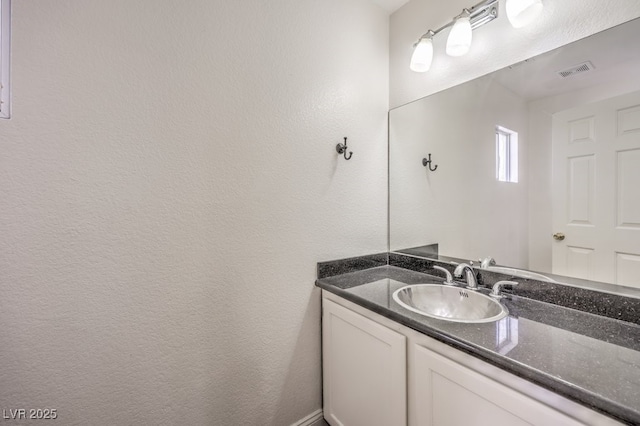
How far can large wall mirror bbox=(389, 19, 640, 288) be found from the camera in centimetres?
96

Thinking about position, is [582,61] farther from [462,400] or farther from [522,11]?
[462,400]

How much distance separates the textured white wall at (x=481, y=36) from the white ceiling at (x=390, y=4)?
1.0 inches

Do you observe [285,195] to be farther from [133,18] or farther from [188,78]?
[133,18]

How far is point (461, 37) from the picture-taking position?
130cm

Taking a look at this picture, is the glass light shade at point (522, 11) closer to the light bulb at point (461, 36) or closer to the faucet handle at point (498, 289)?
the light bulb at point (461, 36)

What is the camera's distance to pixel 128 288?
38.4 inches

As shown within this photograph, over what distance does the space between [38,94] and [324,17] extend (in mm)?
1307

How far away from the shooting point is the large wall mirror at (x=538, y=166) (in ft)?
3.15

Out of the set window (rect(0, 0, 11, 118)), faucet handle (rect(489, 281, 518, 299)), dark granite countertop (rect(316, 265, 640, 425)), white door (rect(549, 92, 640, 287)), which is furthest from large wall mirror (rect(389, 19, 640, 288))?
window (rect(0, 0, 11, 118))

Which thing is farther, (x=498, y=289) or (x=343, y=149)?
(x=343, y=149)

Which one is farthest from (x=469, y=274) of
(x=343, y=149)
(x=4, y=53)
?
(x=4, y=53)

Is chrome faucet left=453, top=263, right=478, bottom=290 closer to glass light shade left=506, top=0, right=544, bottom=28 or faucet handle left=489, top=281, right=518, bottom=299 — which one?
faucet handle left=489, top=281, right=518, bottom=299

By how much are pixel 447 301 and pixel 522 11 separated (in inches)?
51.1

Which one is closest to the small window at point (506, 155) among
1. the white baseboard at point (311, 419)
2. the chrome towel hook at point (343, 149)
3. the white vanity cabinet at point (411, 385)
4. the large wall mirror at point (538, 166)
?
the large wall mirror at point (538, 166)
